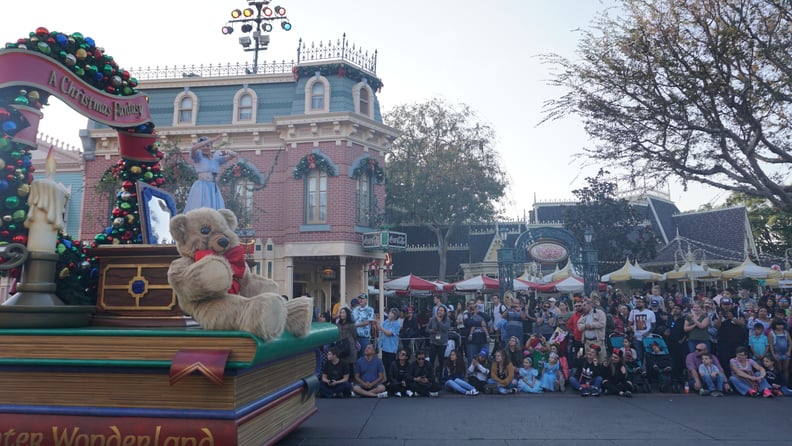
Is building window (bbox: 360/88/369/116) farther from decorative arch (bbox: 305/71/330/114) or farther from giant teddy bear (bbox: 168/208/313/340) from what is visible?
giant teddy bear (bbox: 168/208/313/340)

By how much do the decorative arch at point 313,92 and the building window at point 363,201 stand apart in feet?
8.85

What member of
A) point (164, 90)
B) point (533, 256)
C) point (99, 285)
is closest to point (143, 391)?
point (99, 285)

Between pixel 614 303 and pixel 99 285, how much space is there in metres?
14.2

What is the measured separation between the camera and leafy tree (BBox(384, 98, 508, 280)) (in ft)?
84.6

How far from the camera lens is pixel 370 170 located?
18.1 m

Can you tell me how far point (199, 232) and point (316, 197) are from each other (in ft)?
44.0

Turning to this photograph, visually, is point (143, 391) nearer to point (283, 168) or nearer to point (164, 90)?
point (283, 168)

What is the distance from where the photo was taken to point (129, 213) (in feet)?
18.9

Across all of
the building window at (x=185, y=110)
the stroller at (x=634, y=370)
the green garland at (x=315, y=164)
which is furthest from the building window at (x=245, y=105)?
the stroller at (x=634, y=370)

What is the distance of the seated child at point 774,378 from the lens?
9.42 meters

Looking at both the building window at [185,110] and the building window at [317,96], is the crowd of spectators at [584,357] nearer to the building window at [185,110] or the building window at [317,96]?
the building window at [317,96]

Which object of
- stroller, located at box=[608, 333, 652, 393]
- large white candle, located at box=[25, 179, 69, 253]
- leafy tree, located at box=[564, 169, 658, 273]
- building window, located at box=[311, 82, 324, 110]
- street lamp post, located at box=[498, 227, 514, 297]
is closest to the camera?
large white candle, located at box=[25, 179, 69, 253]

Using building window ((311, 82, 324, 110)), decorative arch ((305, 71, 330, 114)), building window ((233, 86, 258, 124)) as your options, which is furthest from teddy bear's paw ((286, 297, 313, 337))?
building window ((233, 86, 258, 124))

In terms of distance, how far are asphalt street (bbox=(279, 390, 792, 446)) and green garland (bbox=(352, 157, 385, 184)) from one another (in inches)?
386
